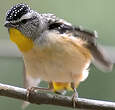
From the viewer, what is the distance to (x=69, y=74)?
6.51 feet

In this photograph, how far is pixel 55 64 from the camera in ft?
6.27

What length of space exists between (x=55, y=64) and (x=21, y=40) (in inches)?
7.4

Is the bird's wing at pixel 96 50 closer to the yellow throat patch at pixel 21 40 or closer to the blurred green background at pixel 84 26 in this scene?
the yellow throat patch at pixel 21 40

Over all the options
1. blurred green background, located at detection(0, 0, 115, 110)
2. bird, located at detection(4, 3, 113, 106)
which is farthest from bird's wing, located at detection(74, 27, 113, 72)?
blurred green background, located at detection(0, 0, 115, 110)

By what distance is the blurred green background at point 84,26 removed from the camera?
2.66m

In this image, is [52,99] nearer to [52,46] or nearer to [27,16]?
[52,46]

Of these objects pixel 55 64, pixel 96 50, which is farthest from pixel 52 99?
pixel 96 50

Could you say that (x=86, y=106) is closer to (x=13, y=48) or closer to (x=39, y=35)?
(x=39, y=35)

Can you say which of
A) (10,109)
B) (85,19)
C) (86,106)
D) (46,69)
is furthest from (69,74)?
(85,19)

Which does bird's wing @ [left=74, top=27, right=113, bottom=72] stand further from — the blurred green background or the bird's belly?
the blurred green background

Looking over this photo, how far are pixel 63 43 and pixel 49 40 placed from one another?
65 millimetres

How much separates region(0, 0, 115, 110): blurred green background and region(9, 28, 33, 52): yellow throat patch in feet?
2.21

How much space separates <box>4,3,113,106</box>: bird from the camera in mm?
1856

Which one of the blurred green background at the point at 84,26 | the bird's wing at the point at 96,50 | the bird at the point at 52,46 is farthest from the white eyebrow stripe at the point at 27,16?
the blurred green background at the point at 84,26
